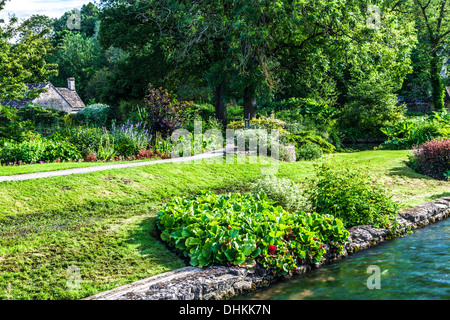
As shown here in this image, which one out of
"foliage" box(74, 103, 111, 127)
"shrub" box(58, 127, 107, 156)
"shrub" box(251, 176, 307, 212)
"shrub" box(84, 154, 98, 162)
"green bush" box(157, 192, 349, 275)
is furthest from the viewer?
"foliage" box(74, 103, 111, 127)

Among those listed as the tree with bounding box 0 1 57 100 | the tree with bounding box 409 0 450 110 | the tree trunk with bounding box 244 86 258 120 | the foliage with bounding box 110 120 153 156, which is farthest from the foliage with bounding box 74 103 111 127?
the tree with bounding box 409 0 450 110

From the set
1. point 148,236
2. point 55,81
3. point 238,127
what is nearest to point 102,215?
point 148,236

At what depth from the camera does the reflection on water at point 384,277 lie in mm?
5121

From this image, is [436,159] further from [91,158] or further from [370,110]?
[91,158]

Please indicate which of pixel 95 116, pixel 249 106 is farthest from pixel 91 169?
pixel 95 116

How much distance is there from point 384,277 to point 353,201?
1.86 m

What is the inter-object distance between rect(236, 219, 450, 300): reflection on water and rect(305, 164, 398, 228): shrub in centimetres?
55

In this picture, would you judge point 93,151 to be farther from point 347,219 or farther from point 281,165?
point 347,219

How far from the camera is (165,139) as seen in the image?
43.5ft

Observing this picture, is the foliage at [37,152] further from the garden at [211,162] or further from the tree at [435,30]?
the tree at [435,30]

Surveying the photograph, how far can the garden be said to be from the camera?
5582 mm

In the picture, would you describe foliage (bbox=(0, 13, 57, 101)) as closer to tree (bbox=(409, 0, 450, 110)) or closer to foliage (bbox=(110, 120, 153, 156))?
foliage (bbox=(110, 120, 153, 156))

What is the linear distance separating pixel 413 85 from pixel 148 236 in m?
39.5

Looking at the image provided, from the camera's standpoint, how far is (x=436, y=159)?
39.8 feet
